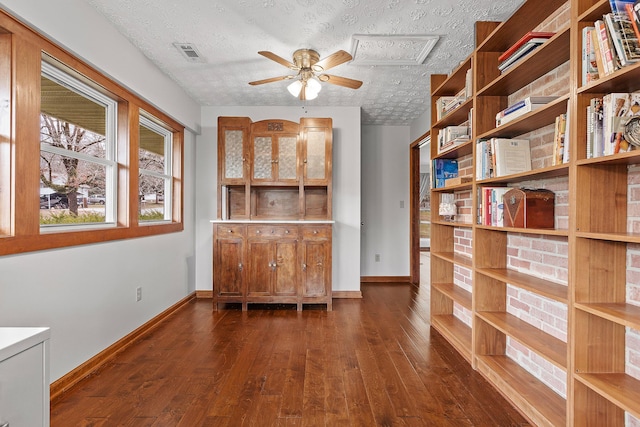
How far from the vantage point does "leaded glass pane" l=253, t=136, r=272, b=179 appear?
12.8 ft

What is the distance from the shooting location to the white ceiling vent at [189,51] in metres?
2.68

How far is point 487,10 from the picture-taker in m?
2.23

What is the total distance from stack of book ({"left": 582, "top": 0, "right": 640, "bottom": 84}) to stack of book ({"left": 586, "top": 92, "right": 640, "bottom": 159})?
114 millimetres

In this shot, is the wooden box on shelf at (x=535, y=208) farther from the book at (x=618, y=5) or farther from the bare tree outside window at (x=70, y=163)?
the bare tree outside window at (x=70, y=163)

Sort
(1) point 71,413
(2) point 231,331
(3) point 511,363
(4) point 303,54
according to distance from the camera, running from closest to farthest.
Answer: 1. (1) point 71,413
2. (3) point 511,363
3. (4) point 303,54
4. (2) point 231,331

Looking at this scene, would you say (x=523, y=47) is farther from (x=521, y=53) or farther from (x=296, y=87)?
(x=296, y=87)

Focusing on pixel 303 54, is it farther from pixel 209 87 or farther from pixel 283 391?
pixel 283 391

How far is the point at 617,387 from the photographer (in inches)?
51.8

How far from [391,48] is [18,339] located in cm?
291

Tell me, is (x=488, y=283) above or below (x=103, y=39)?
below

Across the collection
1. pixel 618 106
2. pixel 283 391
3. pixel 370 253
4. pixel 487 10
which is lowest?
pixel 283 391

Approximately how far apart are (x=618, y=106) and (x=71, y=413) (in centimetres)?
304

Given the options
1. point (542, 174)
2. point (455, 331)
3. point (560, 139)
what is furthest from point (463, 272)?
point (560, 139)

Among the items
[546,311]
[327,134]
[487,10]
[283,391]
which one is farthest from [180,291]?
[487,10]
